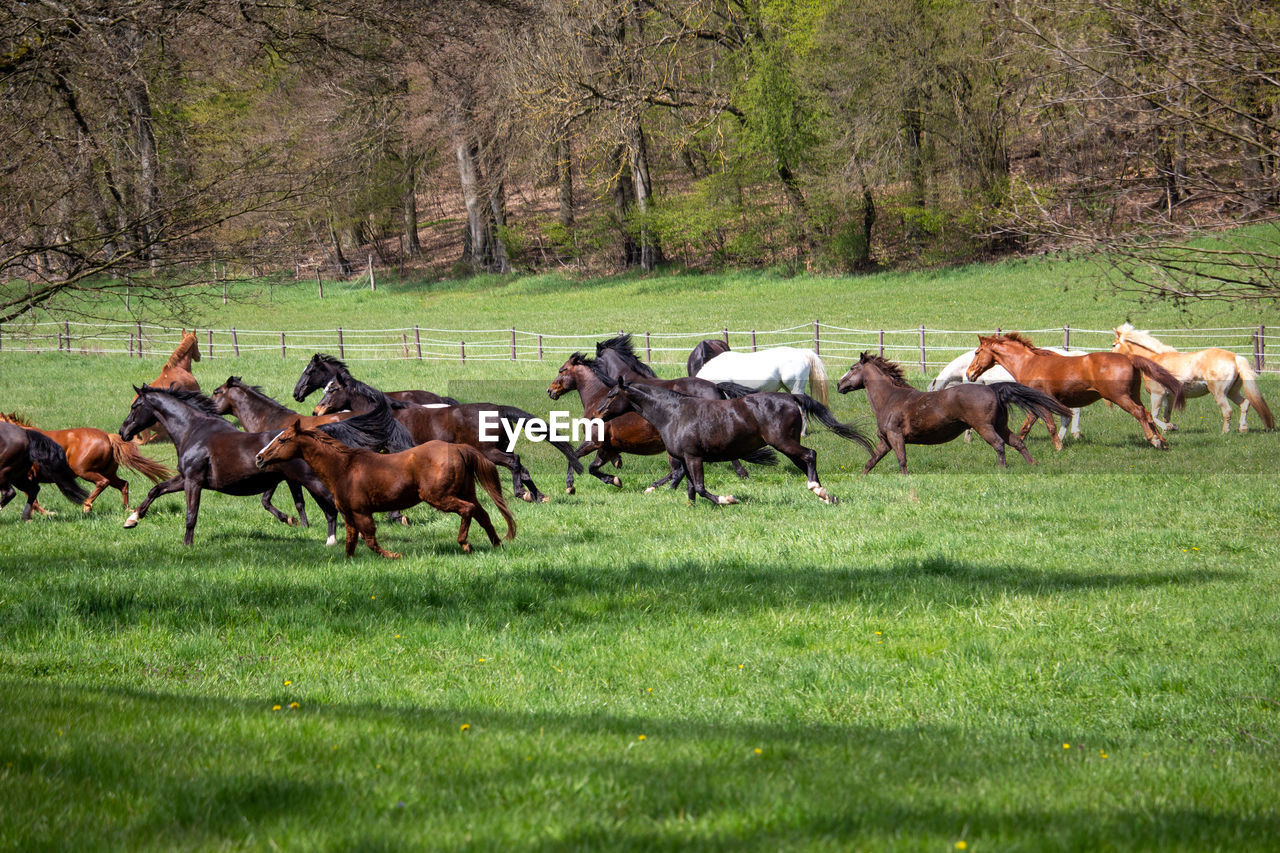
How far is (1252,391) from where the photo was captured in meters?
17.7

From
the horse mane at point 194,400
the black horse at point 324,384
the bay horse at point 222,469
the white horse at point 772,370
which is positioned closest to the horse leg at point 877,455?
the white horse at point 772,370

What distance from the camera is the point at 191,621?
7.42 m

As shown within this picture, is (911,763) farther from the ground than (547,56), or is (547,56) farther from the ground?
(547,56)

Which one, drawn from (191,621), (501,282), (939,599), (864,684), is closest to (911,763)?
(864,684)

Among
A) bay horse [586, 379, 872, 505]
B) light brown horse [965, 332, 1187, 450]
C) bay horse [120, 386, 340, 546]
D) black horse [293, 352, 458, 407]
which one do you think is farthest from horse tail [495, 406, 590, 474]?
light brown horse [965, 332, 1187, 450]

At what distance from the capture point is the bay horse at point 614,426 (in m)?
14.2

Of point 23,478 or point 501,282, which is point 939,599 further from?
point 501,282

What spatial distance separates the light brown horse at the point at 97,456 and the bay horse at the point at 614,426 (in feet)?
17.6

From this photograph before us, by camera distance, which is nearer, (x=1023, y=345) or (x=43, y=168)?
(x=43, y=168)

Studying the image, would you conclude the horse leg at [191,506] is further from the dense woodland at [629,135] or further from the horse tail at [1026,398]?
the horse tail at [1026,398]

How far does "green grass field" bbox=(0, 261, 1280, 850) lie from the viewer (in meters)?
3.67

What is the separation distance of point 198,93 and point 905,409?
9766 mm

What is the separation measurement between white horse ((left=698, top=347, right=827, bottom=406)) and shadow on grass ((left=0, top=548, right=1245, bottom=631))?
10.7 m

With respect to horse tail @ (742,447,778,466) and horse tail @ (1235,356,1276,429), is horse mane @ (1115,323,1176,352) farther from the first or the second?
horse tail @ (742,447,778,466)
